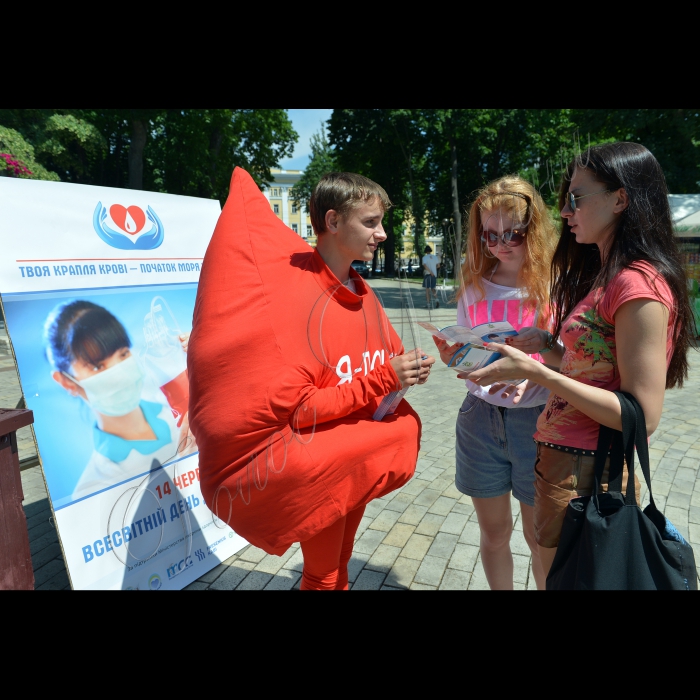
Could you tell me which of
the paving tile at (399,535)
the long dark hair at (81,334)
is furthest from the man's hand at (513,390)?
the long dark hair at (81,334)

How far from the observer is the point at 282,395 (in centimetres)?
158

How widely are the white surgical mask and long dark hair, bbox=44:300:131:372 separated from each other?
3.1 inches

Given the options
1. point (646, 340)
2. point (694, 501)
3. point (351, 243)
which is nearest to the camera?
point (646, 340)

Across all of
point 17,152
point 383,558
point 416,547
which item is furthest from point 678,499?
point 17,152

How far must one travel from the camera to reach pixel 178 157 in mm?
18188

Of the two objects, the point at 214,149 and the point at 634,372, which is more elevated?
the point at 214,149

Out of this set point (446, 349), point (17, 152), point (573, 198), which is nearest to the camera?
point (573, 198)

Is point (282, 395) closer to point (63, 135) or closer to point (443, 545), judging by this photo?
point (443, 545)

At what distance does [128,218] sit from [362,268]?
143 cm

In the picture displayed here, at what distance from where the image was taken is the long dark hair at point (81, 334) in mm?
2201

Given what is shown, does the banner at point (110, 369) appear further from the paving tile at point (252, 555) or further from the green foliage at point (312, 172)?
the green foliage at point (312, 172)

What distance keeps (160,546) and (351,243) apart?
6.09ft
